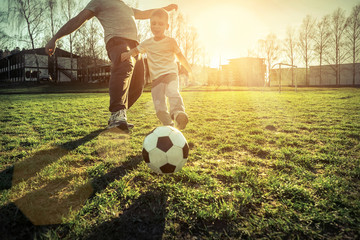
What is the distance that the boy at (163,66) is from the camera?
3303 millimetres

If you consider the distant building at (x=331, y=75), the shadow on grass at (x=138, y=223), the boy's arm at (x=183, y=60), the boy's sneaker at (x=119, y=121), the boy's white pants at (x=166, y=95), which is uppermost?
the distant building at (x=331, y=75)

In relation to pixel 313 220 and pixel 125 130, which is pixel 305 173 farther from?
pixel 125 130

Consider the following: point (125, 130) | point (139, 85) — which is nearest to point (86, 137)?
point (125, 130)

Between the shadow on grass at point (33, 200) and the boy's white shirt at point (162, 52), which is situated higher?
the boy's white shirt at point (162, 52)

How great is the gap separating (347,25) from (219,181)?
50168mm

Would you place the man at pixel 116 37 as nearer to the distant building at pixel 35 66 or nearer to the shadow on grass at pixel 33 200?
the shadow on grass at pixel 33 200

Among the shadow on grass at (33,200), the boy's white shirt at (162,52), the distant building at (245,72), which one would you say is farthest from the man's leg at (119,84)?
the distant building at (245,72)

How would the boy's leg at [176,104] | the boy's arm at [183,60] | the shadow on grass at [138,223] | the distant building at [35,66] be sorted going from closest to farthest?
1. the shadow on grass at [138,223]
2. the boy's leg at [176,104]
3. the boy's arm at [183,60]
4. the distant building at [35,66]

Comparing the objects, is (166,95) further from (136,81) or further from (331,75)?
(331,75)

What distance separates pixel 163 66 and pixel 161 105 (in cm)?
65

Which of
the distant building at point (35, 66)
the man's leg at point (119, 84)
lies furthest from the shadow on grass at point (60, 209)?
the distant building at point (35, 66)

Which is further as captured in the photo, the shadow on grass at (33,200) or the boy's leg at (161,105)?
the boy's leg at (161,105)

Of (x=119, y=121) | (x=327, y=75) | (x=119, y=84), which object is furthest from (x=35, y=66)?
(x=327, y=75)

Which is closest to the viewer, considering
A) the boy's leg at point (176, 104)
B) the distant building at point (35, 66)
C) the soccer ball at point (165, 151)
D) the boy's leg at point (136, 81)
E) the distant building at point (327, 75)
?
the soccer ball at point (165, 151)
